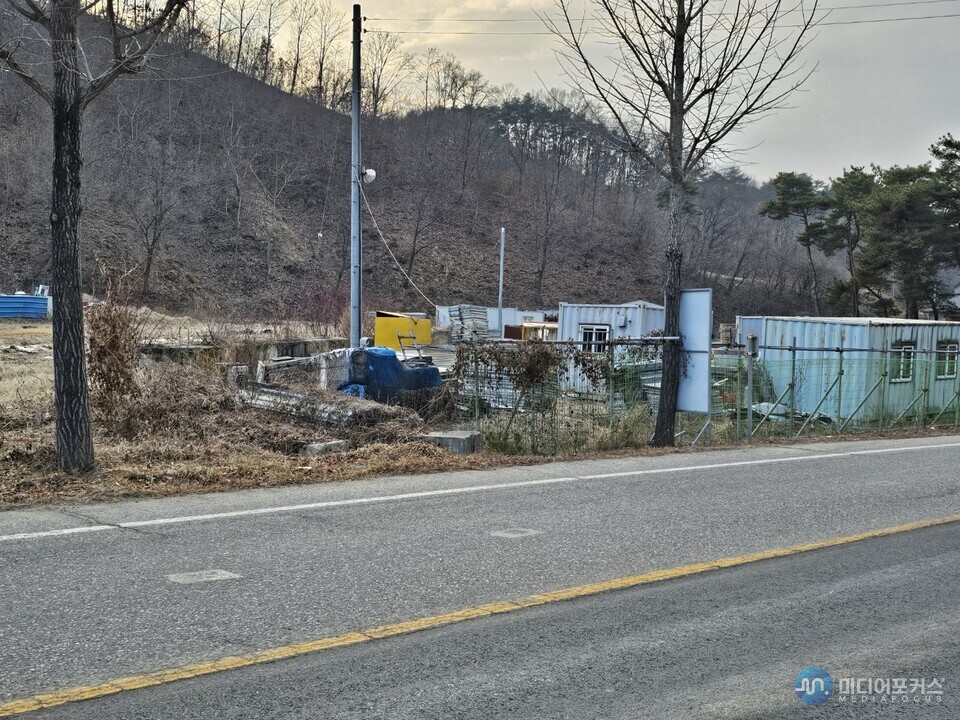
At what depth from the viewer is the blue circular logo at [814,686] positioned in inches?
171

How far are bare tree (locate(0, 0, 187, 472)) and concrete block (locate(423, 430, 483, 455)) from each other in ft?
14.7

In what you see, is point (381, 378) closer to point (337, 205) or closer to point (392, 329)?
point (392, 329)

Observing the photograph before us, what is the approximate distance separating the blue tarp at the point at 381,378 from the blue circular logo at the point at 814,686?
12.3 meters

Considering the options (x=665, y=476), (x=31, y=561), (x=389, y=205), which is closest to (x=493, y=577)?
(x=31, y=561)

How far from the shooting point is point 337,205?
72062mm

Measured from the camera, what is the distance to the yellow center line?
407cm

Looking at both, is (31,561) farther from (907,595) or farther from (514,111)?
(514,111)

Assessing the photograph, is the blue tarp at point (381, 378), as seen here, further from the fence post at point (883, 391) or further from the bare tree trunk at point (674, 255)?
the fence post at point (883, 391)

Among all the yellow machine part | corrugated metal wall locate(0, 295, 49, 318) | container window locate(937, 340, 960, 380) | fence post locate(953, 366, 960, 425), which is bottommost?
fence post locate(953, 366, 960, 425)

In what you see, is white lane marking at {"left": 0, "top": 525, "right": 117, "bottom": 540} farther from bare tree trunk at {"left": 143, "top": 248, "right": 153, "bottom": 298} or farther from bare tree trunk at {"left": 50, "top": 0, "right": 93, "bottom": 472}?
bare tree trunk at {"left": 143, "top": 248, "right": 153, "bottom": 298}

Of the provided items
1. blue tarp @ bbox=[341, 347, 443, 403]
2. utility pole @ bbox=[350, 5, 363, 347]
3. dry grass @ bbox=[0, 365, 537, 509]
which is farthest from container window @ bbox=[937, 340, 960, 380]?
dry grass @ bbox=[0, 365, 537, 509]

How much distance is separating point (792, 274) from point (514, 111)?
120ft

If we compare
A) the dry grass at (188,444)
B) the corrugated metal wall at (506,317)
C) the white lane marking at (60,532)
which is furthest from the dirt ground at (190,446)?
the corrugated metal wall at (506,317)

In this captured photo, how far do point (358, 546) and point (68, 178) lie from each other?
5061 mm
